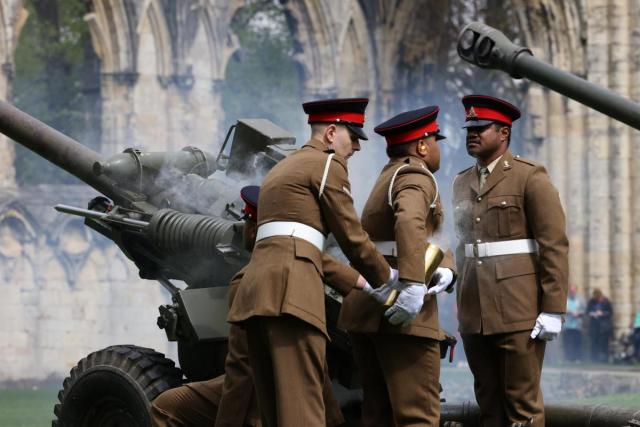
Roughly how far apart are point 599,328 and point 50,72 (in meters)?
16.1

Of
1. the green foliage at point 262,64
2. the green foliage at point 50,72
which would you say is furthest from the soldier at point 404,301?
the green foliage at point 262,64

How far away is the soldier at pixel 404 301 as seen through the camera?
8.21 metres

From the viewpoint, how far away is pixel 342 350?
9.45m

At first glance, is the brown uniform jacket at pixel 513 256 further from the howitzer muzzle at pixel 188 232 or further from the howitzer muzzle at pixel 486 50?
the howitzer muzzle at pixel 188 232

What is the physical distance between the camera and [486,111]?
30.1 feet

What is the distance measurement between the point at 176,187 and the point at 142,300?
14972 millimetres

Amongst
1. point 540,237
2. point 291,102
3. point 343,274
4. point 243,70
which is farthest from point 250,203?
point 243,70

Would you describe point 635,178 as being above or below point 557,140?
below

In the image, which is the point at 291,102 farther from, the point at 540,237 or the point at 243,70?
the point at 540,237

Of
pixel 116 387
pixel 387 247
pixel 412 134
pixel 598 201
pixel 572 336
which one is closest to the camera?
pixel 387 247

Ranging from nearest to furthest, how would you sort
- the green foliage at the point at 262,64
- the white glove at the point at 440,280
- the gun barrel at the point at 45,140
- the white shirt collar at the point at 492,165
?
the white glove at the point at 440,280 < the white shirt collar at the point at 492,165 < the gun barrel at the point at 45,140 < the green foliage at the point at 262,64

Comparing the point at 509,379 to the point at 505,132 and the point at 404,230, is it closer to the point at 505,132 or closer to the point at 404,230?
the point at 404,230

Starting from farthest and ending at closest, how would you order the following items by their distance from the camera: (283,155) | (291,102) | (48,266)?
1. (291,102)
2. (48,266)
3. (283,155)

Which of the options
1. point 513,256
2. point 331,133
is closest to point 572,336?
point 513,256
